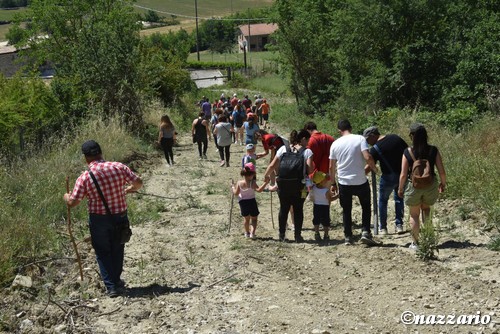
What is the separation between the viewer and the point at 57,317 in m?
7.31

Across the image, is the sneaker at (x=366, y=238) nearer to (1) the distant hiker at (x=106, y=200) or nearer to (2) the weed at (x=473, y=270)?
(2) the weed at (x=473, y=270)

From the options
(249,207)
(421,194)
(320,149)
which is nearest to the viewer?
(421,194)

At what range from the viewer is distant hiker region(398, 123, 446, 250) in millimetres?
8430

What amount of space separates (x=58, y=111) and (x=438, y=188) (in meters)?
13.6

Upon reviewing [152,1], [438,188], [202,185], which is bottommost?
[202,185]

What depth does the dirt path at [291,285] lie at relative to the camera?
674 cm

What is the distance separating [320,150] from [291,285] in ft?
9.63

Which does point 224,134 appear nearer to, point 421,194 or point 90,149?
point 421,194

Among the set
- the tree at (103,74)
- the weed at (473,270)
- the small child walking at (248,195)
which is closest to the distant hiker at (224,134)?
the tree at (103,74)

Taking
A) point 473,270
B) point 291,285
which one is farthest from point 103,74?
point 473,270

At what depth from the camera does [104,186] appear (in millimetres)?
7453

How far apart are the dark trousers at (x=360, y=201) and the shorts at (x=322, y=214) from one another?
1.70 feet

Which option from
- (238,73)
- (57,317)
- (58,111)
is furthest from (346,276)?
(238,73)

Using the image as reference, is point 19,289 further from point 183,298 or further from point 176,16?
point 176,16
